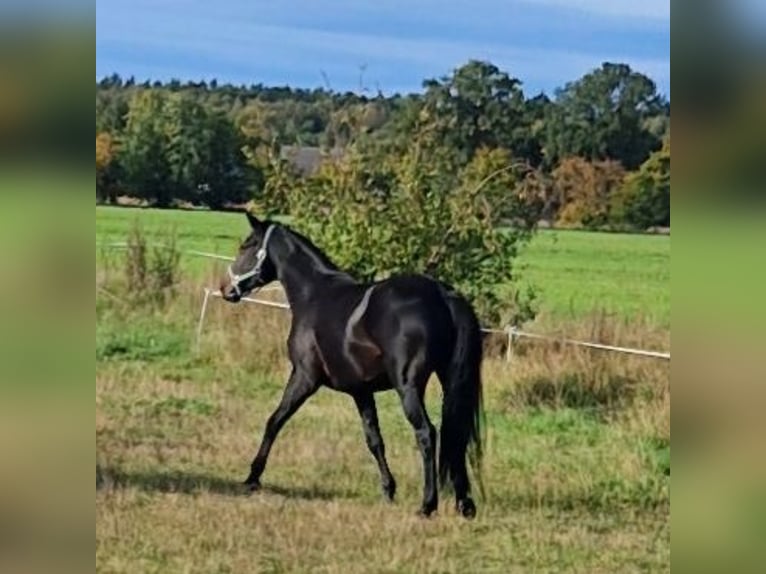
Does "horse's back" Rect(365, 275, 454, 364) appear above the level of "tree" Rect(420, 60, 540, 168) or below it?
below

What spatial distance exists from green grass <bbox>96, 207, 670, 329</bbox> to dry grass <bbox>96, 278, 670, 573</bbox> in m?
0.08

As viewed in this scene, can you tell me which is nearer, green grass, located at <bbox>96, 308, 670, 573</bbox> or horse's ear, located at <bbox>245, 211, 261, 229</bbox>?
green grass, located at <bbox>96, 308, 670, 573</bbox>

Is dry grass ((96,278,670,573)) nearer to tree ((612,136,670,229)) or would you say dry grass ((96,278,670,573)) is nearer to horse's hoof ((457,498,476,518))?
horse's hoof ((457,498,476,518))

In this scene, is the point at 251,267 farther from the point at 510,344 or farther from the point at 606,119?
the point at 606,119

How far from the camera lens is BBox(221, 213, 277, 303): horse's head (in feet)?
11.5

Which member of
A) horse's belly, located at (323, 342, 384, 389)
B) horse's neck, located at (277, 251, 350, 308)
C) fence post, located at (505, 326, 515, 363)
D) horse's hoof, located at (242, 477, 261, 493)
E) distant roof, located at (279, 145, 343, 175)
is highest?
distant roof, located at (279, 145, 343, 175)

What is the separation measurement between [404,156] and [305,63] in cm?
44

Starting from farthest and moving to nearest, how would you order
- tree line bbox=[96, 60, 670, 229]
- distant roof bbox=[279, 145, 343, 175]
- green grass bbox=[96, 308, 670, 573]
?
distant roof bbox=[279, 145, 343, 175]
tree line bbox=[96, 60, 670, 229]
green grass bbox=[96, 308, 670, 573]

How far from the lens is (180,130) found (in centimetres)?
342

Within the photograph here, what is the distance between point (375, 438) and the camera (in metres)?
3.45

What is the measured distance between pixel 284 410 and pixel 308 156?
81cm

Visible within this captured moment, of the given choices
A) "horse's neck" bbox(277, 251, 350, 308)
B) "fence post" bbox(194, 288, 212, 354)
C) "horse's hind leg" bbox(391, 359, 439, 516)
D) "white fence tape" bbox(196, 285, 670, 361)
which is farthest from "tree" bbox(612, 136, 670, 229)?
"fence post" bbox(194, 288, 212, 354)

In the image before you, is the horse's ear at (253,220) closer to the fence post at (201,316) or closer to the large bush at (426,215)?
the large bush at (426,215)
